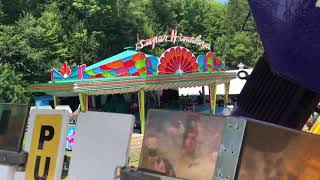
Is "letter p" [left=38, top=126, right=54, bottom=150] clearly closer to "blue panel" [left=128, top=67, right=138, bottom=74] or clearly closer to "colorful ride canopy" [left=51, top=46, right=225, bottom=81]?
"colorful ride canopy" [left=51, top=46, right=225, bottom=81]

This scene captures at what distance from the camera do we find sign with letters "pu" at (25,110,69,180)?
135 inches

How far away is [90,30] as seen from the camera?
4288cm

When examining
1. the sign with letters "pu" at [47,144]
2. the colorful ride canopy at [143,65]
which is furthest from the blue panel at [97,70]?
the sign with letters "pu" at [47,144]

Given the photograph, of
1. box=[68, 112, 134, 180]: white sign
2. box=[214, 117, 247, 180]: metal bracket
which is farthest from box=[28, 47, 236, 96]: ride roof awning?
box=[214, 117, 247, 180]: metal bracket

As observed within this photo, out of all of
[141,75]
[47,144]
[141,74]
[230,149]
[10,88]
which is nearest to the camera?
[230,149]

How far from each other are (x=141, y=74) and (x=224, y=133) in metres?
18.0

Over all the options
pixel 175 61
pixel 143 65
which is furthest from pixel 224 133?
pixel 175 61

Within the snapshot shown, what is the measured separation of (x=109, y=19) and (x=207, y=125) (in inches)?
1679

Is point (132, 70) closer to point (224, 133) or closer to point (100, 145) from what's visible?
point (100, 145)

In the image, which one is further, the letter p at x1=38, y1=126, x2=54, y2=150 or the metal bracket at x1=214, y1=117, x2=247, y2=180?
the letter p at x1=38, y1=126, x2=54, y2=150

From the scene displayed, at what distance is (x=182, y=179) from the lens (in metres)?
2.24

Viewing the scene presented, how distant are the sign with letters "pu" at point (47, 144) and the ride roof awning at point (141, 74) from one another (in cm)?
1515

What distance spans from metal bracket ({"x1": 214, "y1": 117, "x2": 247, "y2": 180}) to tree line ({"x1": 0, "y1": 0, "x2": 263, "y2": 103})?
2193cm

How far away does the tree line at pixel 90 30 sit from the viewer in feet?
105
